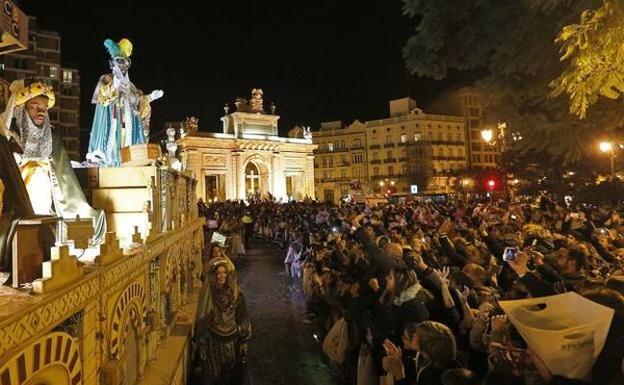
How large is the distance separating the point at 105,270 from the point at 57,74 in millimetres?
62476

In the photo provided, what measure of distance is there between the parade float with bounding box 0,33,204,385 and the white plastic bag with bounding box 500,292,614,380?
253 centimetres

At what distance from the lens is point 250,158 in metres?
55.7

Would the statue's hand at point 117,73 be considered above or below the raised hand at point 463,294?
above

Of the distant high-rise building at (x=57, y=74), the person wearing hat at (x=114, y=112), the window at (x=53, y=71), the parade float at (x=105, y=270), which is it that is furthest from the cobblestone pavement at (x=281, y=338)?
the window at (x=53, y=71)

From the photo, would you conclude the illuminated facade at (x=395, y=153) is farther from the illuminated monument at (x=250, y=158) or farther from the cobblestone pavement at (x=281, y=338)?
the cobblestone pavement at (x=281, y=338)

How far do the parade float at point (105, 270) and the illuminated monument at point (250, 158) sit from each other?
44.0 metres

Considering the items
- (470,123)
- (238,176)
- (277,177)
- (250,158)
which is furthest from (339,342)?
(470,123)

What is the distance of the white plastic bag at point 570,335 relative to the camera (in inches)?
94.3

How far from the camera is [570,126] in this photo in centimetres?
755

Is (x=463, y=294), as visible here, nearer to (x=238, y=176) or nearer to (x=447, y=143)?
(x=238, y=176)

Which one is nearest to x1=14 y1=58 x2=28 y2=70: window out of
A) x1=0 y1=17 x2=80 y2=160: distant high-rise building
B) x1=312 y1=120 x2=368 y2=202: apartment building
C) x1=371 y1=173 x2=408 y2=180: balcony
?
x1=0 y1=17 x2=80 y2=160: distant high-rise building

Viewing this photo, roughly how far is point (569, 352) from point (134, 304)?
11.5 feet

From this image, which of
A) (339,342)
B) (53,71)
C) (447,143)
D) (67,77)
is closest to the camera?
(339,342)

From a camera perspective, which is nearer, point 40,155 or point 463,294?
point 40,155
